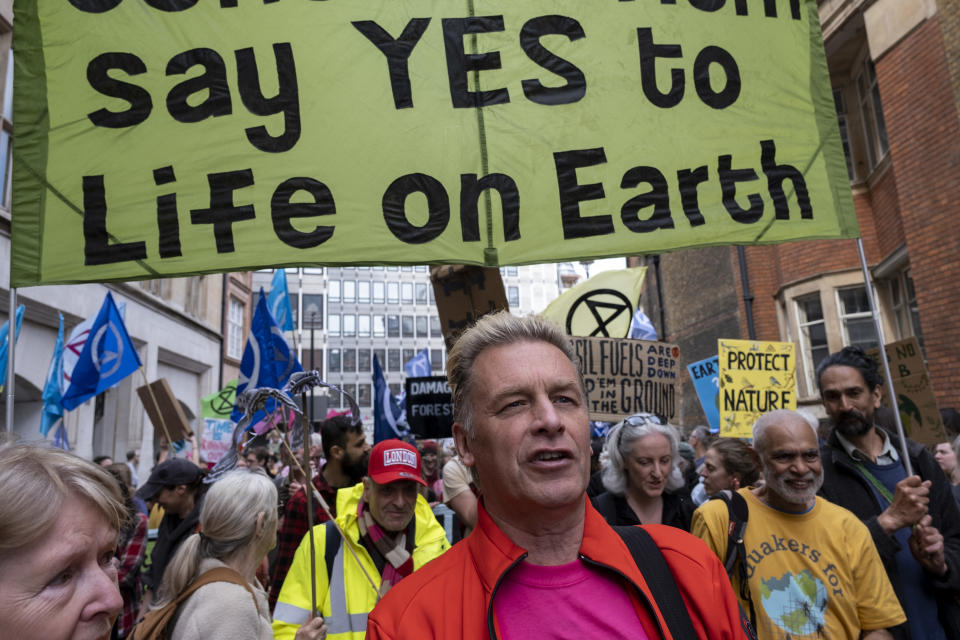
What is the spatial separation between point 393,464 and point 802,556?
197cm

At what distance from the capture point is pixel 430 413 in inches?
259

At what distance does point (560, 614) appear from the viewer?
157 cm

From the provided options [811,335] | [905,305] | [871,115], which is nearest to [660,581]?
[905,305]

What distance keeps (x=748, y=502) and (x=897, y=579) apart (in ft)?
2.60

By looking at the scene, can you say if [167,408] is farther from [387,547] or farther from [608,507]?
[608,507]

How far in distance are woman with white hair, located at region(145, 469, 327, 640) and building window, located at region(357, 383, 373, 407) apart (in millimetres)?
60448

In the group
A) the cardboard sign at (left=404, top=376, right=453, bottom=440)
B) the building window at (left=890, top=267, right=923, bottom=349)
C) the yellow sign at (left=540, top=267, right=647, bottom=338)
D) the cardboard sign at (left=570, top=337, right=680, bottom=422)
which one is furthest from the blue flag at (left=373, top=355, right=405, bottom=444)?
the building window at (left=890, top=267, right=923, bottom=349)

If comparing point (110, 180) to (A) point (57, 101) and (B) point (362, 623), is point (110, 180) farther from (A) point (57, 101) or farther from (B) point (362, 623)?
(B) point (362, 623)

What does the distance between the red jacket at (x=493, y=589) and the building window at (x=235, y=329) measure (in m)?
24.9

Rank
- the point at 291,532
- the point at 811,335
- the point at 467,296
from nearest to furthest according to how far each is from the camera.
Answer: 1. the point at 467,296
2. the point at 291,532
3. the point at 811,335

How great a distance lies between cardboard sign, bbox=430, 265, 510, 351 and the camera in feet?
10.6

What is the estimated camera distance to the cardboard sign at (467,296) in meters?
3.25

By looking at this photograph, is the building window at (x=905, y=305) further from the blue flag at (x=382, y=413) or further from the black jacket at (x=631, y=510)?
the black jacket at (x=631, y=510)

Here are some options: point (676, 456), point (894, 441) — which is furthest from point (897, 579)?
point (676, 456)
